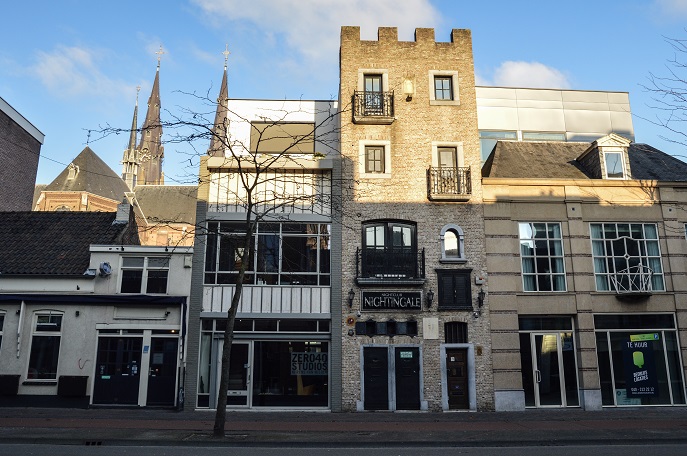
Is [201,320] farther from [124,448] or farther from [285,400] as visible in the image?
[124,448]

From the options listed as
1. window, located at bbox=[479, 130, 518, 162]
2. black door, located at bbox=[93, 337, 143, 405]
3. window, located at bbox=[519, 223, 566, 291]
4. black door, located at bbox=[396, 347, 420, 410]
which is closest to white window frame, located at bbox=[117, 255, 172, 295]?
black door, located at bbox=[93, 337, 143, 405]

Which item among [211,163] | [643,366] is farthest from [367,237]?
[643,366]

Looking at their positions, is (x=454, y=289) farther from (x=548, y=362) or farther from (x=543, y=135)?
(x=543, y=135)

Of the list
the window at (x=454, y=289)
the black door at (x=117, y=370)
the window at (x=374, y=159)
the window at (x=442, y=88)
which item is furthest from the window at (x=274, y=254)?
the window at (x=442, y=88)

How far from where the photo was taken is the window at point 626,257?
20.2m

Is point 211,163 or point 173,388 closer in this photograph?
point 173,388

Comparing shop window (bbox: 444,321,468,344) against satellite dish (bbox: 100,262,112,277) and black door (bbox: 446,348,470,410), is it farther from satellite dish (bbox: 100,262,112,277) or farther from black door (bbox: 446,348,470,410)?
satellite dish (bbox: 100,262,112,277)

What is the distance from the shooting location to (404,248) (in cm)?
2006

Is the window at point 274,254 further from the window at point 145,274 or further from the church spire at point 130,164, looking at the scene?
the church spire at point 130,164

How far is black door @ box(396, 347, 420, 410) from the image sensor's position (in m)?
18.8

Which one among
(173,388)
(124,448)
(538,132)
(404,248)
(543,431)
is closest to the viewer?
(124,448)

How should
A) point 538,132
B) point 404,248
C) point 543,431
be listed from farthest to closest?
point 538,132
point 404,248
point 543,431

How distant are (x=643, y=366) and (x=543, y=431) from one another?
8295mm

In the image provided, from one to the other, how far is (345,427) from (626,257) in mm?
12806
